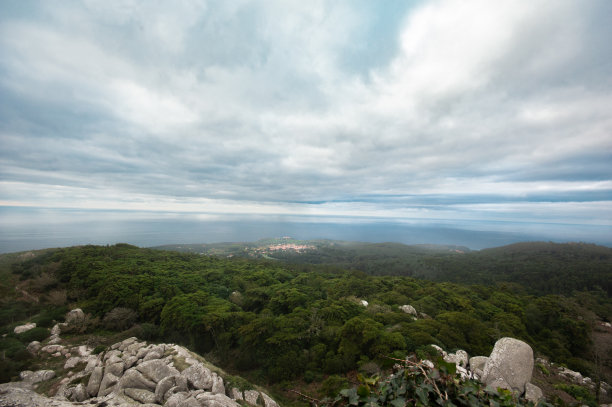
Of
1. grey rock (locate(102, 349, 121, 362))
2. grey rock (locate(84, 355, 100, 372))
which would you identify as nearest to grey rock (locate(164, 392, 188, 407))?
grey rock (locate(102, 349, 121, 362))

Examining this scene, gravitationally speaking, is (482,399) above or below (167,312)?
above

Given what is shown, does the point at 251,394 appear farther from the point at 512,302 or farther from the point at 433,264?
the point at 433,264

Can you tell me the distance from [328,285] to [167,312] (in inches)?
772

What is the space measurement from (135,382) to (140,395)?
94cm

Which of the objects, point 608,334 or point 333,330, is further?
point 608,334

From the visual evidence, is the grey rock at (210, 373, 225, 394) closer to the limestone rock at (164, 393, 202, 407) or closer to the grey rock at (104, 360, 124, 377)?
the limestone rock at (164, 393, 202, 407)

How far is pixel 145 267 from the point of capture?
2831 centimetres

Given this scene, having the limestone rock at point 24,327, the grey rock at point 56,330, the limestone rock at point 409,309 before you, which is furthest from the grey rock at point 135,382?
the limestone rock at point 409,309

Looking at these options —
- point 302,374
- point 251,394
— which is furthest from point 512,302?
point 251,394

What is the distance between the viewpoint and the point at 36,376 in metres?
10.2

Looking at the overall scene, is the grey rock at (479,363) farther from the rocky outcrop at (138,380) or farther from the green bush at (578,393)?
the rocky outcrop at (138,380)

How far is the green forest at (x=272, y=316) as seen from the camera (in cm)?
1477

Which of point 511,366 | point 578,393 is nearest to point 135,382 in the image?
point 511,366

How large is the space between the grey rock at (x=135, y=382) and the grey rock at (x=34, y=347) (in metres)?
8.21
